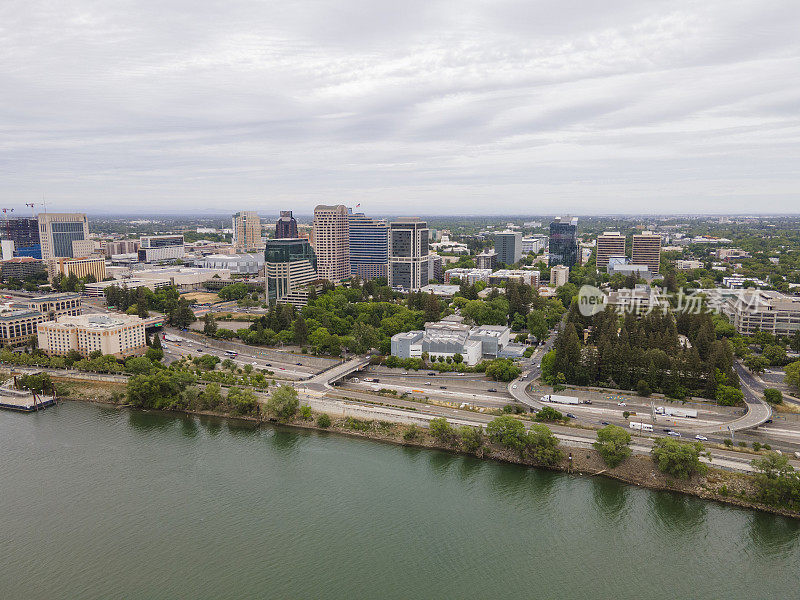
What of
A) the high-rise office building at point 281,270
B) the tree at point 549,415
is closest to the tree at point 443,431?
the tree at point 549,415

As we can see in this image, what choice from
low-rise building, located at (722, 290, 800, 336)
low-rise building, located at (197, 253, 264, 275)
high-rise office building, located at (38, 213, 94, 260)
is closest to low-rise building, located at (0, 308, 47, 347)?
low-rise building, located at (197, 253, 264, 275)

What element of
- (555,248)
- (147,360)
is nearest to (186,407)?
(147,360)

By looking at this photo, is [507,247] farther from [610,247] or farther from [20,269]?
[20,269]

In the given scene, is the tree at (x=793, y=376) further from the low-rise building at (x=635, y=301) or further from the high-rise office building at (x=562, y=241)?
the high-rise office building at (x=562, y=241)

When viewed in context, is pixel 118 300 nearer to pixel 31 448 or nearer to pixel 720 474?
pixel 31 448

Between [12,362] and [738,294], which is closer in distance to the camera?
[12,362]

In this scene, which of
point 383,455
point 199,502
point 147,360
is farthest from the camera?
point 147,360
